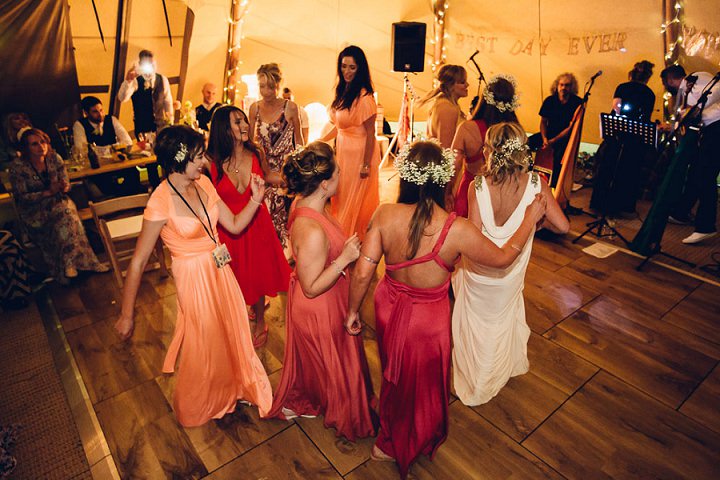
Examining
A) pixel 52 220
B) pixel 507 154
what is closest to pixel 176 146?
pixel 507 154

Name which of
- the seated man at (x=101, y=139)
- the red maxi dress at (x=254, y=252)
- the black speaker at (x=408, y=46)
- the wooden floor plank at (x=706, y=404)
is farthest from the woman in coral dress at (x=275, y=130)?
the black speaker at (x=408, y=46)

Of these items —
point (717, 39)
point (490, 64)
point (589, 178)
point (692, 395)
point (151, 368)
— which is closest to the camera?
point (692, 395)

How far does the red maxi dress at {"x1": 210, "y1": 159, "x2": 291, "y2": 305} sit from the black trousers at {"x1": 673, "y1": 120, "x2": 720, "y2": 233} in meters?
4.41

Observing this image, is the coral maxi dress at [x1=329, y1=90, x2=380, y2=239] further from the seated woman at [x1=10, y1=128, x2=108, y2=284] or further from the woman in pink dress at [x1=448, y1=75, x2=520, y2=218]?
the seated woman at [x1=10, y1=128, x2=108, y2=284]

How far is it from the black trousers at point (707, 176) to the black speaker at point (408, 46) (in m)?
3.93

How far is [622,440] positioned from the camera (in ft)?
8.00

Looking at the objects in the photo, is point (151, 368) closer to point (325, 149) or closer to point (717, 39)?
point (325, 149)

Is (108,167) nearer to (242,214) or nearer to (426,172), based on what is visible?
(242,214)

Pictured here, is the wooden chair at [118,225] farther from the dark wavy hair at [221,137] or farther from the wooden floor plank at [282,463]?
the wooden floor plank at [282,463]

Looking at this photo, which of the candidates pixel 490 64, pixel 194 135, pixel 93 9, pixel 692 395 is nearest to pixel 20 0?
pixel 93 9

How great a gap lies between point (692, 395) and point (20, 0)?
23.4 ft

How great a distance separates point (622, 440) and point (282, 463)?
1.91 metres

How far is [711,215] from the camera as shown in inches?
181

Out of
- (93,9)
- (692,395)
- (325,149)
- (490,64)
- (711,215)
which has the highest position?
(93,9)
